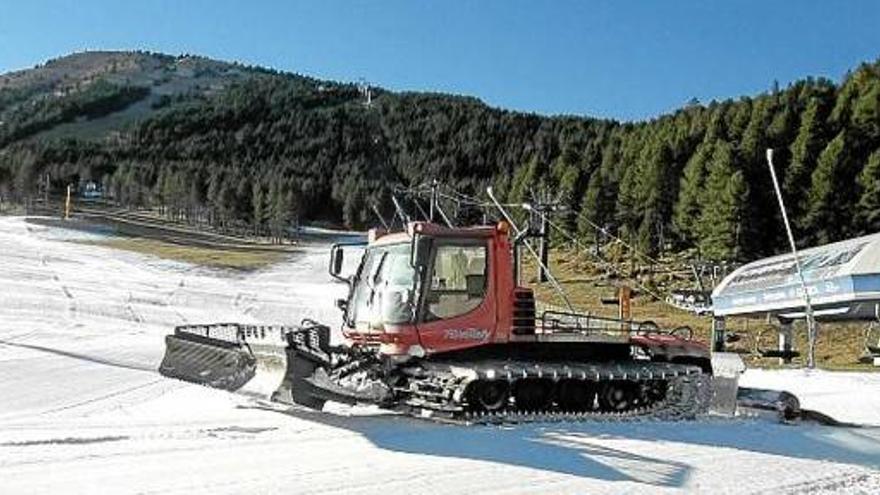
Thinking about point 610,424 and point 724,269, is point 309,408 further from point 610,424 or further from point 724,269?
point 724,269

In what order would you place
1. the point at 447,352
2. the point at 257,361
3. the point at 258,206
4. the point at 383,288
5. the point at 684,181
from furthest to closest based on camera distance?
Result: the point at 258,206
the point at 684,181
the point at 383,288
the point at 447,352
the point at 257,361

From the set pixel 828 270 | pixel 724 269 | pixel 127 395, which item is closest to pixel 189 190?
pixel 724 269

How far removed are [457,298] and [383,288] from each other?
112 cm

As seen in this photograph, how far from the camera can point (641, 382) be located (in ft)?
48.8

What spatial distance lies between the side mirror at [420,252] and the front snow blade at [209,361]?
2474 millimetres

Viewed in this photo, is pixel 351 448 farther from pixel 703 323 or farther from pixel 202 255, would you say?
pixel 202 255

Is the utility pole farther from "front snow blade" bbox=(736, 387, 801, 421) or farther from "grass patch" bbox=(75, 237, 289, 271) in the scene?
"grass patch" bbox=(75, 237, 289, 271)

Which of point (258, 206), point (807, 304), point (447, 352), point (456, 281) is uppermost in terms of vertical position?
point (258, 206)

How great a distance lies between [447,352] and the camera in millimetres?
13883

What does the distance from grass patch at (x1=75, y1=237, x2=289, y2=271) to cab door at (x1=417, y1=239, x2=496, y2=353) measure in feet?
179

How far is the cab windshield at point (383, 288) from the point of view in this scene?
547 inches

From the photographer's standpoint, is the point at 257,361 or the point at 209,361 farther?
the point at 209,361

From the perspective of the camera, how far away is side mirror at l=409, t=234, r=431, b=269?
13.7 metres

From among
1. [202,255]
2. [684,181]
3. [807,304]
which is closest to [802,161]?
[684,181]
